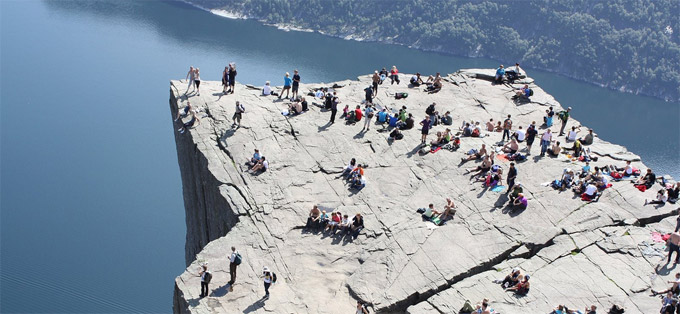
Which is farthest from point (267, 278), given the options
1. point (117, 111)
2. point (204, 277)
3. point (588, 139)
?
point (117, 111)

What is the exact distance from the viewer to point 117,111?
9025 cm

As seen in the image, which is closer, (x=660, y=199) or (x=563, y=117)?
(x=660, y=199)

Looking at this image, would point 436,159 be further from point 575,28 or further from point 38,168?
point 575,28

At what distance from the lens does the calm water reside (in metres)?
61.3

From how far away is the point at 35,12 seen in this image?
13175 cm

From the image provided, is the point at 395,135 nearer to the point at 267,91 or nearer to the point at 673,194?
the point at 267,91

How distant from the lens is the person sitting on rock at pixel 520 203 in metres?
33.1

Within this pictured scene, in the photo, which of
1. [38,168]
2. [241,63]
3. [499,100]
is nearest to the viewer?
[499,100]

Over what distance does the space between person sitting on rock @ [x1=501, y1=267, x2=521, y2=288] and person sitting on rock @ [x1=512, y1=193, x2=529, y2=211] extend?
17.4 ft

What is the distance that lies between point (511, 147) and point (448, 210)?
7.75 metres

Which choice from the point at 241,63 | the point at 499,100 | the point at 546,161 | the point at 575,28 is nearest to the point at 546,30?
the point at 575,28

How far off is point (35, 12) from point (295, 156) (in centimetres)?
11249

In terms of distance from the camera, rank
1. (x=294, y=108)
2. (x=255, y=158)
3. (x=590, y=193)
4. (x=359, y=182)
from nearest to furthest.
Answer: (x=590, y=193) → (x=359, y=182) → (x=255, y=158) → (x=294, y=108)

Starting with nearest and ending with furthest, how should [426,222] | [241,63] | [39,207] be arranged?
[426,222]
[39,207]
[241,63]
